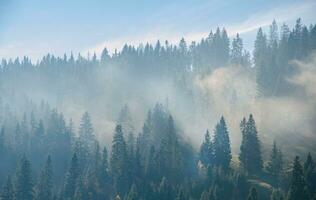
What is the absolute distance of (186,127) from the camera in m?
153

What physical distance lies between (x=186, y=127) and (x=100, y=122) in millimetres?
32715

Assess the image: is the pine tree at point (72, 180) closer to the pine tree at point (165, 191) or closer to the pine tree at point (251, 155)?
the pine tree at point (165, 191)

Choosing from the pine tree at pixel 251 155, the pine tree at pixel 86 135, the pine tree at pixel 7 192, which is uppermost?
the pine tree at pixel 86 135

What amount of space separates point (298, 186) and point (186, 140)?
5351 centimetres

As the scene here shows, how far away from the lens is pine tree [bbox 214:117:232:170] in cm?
11512

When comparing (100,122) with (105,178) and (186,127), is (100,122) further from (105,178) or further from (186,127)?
(105,178)

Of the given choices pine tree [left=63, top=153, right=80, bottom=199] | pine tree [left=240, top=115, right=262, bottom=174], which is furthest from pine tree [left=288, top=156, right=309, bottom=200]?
pine tree [left=63, top=153, right=80, bottom=199]

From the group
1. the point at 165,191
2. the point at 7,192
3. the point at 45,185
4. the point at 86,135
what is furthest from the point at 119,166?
the point at 7,192

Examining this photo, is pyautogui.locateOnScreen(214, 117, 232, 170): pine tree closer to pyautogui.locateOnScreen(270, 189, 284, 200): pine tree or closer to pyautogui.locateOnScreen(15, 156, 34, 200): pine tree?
pyautogui.locateOnScreen(270, 189, 284, 200): pine tree

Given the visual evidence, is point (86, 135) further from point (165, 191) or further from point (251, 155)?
point (251, 155)

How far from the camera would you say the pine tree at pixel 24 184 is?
4242 inches

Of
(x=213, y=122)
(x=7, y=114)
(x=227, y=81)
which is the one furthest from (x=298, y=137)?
(x=7, y=114)

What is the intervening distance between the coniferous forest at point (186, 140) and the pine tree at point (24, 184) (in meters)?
0.23

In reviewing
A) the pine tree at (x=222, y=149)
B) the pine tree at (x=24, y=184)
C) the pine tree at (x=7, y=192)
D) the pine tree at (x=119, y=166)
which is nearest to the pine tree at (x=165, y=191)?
the pine tree at (x=119, y=166)
